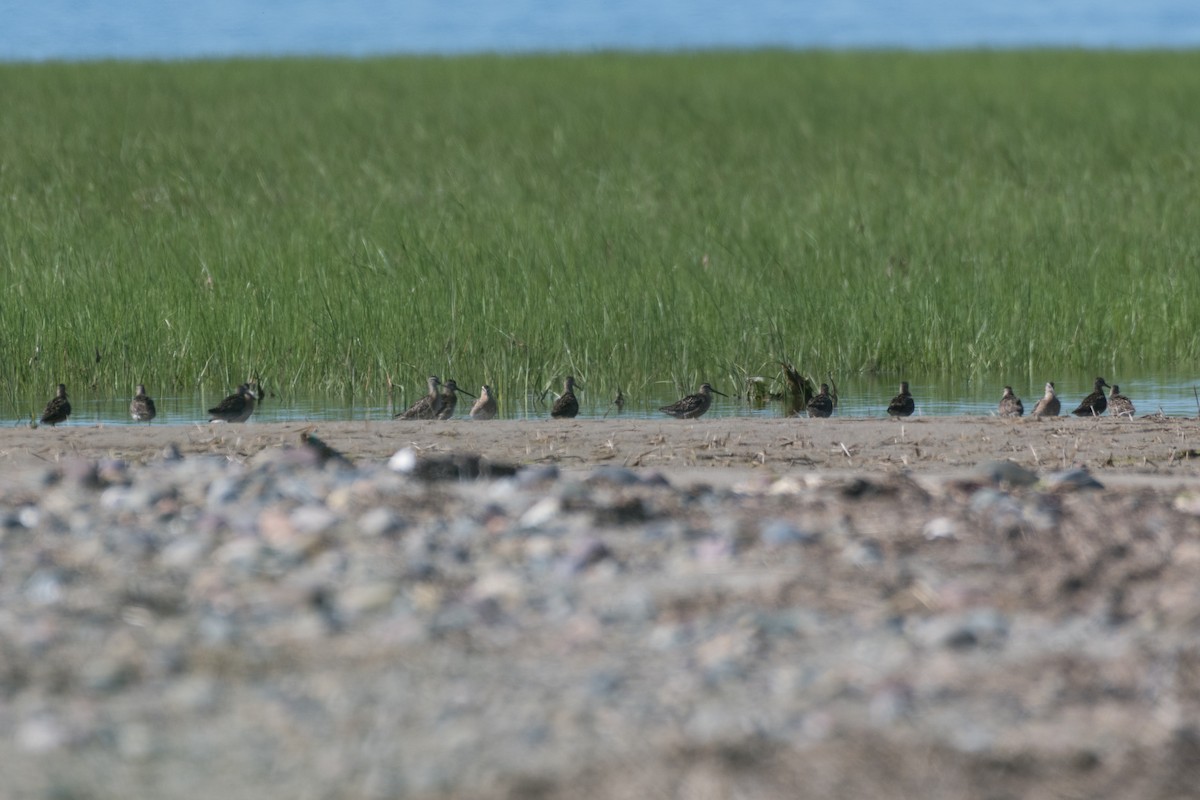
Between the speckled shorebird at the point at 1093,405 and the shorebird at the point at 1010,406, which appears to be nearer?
the shorebird at the point at 1010,406

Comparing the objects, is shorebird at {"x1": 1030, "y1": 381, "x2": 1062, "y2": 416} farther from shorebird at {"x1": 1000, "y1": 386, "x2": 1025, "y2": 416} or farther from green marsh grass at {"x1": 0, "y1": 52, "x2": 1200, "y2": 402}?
green marsh grass at {"x1": 0, "y1": 52, "x2": 1200, "y2": 402}

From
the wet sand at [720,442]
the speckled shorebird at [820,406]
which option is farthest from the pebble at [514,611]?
the speckled shorebird at [820,406]

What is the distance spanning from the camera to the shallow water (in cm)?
1212

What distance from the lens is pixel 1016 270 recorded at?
1672 cm

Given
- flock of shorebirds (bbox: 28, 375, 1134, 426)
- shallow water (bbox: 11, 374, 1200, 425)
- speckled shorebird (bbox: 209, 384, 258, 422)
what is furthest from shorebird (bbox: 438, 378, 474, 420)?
speckled shorebird (bbox: 209, 384, 258, 422)

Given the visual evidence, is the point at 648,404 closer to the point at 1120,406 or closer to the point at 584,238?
the point at 1120,406

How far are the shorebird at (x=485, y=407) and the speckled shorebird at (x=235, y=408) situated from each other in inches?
55.9

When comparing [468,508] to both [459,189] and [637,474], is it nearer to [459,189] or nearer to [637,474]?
[637,474]

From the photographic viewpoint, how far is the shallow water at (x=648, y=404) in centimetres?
1212

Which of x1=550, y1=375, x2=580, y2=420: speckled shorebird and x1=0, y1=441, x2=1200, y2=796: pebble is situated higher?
x1=550, y1=375, x2=580, y2=420: speckled shorebird

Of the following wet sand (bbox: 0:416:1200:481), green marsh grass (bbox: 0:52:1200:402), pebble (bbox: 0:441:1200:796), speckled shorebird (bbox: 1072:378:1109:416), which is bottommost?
pebble (bbox: 0:441:1200:796)

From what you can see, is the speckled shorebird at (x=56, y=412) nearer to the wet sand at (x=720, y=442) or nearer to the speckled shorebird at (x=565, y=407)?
the wet sand at (x=720, y=442)

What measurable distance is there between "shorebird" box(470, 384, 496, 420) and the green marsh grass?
1001 millimetres

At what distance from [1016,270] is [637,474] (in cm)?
937
